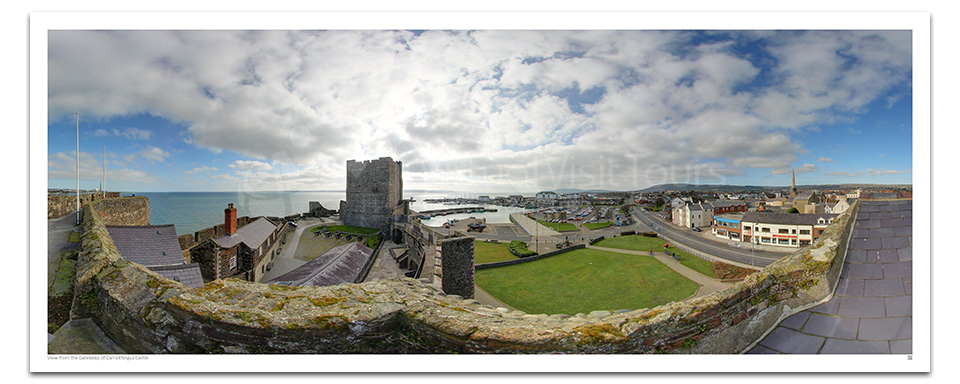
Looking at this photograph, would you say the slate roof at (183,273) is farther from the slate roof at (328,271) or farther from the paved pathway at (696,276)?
the paved pathway at (696,276)

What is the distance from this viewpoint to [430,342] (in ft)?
5.49

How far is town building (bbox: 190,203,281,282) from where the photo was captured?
22.8 ft

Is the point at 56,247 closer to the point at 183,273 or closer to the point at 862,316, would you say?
the point at 183,273

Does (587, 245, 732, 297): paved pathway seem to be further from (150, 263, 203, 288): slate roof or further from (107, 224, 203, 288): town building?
(107, 224, 203, 288): town building

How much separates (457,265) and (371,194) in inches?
574

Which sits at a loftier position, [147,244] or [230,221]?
[230,221]

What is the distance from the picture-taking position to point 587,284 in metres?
8.74

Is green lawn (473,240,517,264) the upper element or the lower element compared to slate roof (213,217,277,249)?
lower

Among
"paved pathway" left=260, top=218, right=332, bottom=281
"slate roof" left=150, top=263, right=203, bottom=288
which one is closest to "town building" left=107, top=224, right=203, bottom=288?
"slate roof" left=150, top=263, right=203, bottom=288

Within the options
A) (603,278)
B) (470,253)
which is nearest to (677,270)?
(603,278)

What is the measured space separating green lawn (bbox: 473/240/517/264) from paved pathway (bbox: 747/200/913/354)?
32.6 feet

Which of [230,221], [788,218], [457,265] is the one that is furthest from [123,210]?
[788,218]

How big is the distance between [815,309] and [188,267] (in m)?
7.14
